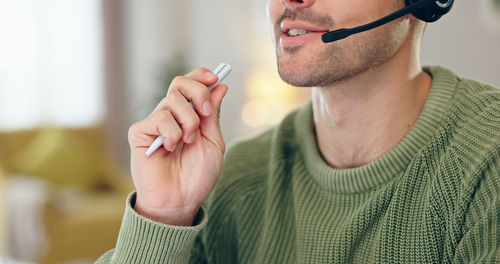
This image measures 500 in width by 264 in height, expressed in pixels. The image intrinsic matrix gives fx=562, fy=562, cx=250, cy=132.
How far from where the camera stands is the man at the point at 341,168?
981mm

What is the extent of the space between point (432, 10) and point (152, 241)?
2.24 feet

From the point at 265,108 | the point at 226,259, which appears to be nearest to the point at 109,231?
the point at 265,108

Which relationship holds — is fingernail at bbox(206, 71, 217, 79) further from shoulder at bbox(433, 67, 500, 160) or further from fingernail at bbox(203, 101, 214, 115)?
shoulder at bbox(433, 67, 500, 160)

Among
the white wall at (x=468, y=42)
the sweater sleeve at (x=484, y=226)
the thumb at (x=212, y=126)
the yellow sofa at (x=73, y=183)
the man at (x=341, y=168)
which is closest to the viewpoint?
the sweater sleeve at (x=484, y=226)

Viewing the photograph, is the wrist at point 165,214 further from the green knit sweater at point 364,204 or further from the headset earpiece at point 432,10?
the headset earpiece at point 432,10

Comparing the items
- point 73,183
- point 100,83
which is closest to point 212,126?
point 73,183

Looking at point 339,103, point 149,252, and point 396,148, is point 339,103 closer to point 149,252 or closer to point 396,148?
point 396,148

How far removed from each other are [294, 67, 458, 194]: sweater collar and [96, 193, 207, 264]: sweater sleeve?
288 millimetres

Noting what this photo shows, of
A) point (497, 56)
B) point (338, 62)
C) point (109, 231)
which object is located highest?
point (338, 62)

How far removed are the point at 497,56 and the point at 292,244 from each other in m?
3.27

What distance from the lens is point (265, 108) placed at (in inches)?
180

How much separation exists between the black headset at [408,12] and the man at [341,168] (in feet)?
0.07

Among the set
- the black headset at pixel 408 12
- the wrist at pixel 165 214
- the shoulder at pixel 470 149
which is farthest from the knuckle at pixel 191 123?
the shoulder at pixel 470 149

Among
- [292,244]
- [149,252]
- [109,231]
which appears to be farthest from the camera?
[109,231]
